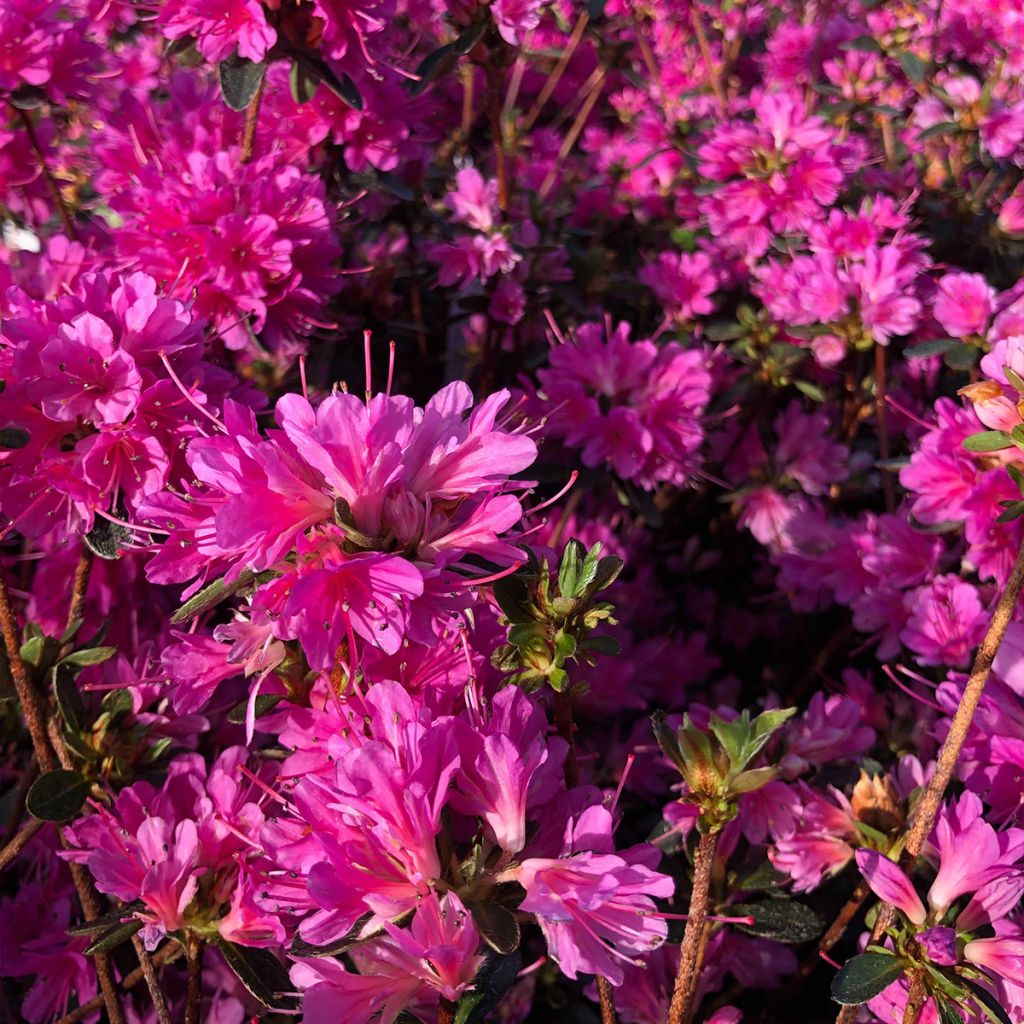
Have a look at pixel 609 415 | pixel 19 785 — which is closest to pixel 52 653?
pixel 19 785

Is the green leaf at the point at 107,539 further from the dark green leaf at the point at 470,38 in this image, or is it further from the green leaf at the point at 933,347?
the green leaf at the point at 933,347

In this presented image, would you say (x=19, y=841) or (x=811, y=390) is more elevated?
(x=811, y=390)

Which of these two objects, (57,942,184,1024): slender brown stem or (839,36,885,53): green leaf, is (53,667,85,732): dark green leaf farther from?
(839,36,885,53): green leaf

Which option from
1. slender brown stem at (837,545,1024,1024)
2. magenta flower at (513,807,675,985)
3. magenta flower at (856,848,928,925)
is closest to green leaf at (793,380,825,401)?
slender brown stem at (837,545,1024,1024)

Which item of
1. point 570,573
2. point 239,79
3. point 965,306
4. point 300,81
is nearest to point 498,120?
point 300,81

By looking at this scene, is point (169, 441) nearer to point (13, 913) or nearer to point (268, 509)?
point (268, 509)

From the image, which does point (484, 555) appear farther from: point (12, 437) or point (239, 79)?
point (239, 79)

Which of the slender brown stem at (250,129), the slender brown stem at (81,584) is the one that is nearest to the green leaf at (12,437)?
the slender brown stem at (81,584)
